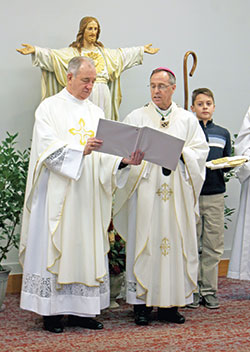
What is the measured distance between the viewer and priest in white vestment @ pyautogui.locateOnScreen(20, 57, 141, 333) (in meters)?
4.84

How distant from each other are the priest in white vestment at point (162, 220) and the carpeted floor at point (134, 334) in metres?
0.23

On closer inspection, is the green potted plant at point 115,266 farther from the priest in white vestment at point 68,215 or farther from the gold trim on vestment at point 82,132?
the gold trim on vestment at point 82,132

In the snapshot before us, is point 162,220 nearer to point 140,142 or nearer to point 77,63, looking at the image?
point 140,142

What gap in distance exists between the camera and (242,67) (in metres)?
8.09

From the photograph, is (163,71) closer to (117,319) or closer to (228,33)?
(117,319)

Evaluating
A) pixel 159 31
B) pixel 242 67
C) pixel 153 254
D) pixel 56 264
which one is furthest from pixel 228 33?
pixel 56 264

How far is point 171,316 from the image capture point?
207 inches

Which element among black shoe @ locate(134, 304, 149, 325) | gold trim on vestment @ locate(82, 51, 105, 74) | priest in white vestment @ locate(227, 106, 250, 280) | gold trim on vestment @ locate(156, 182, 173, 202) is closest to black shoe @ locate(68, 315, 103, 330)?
black shoe @ locate(134, 304, 149, 325)

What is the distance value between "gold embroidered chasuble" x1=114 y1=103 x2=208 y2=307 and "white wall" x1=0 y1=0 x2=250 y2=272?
1.96m

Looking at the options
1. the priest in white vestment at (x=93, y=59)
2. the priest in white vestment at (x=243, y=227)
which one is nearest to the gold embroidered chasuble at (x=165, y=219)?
the priest in white vestment at (x=243, y=227)

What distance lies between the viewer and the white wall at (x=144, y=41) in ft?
22.2

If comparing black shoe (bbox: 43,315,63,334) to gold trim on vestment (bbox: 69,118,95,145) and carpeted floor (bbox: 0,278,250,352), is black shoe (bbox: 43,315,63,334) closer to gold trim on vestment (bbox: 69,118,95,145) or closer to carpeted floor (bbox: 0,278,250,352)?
carpeted floor (bbox: 0,278,250,352)

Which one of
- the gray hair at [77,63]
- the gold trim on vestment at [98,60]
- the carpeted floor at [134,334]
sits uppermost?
the gold trim on vestment at [98,60]

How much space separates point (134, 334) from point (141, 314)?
0.33m
